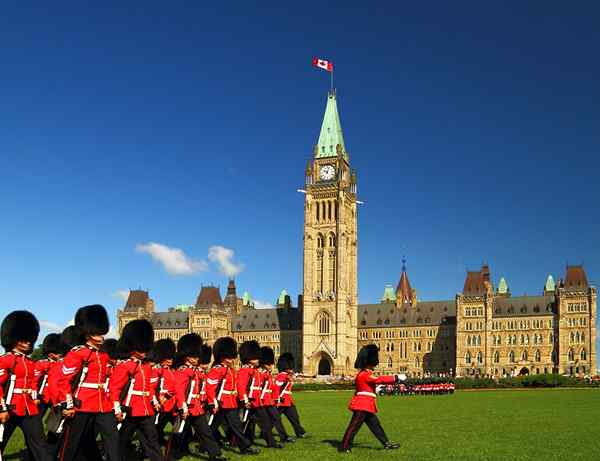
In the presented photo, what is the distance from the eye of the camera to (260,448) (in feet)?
60.4

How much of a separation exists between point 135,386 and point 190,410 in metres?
2.16

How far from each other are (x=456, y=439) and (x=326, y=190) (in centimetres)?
10804

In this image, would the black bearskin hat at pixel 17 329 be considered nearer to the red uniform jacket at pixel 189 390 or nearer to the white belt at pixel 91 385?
the white belt at pixel 91 385

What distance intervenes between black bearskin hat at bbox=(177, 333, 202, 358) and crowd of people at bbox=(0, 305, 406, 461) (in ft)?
0.08

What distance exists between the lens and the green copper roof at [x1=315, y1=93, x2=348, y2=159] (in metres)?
129

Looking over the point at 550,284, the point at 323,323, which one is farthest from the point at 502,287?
the point at 323,323

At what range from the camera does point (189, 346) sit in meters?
17.2

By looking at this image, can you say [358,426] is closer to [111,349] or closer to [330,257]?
[111,349]

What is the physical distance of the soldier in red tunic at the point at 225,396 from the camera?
17.2 metres

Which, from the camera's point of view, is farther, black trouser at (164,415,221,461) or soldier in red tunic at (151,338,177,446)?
black trouser at (164,415,221,461)

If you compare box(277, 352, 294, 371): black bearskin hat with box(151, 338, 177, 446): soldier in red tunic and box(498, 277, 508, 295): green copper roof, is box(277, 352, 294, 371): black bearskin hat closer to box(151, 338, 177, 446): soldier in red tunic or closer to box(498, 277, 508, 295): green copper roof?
box(151, 338, 177, 446): soldier in red tunic

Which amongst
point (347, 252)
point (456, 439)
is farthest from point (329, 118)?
point (456, 439)

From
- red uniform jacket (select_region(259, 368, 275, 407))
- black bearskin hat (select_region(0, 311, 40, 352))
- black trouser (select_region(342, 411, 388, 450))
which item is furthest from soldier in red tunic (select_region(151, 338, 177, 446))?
black trouser (select_region(342, 411, 388, 450))

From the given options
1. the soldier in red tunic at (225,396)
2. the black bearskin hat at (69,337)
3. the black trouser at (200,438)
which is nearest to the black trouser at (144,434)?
the black trouser at (200,438)
